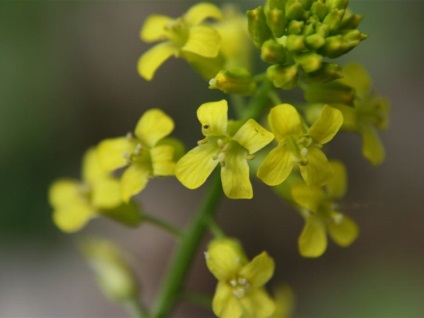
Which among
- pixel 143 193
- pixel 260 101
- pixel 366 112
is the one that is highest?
pixel 260 101

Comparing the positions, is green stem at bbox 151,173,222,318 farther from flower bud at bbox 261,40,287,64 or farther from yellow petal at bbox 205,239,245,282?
flower bud at bbox 261,40,287,64

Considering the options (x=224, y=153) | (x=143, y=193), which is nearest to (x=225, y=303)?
(x=224, y=153)

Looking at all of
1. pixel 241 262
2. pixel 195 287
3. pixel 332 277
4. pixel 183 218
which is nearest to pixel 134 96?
Answer: pixel 183 218

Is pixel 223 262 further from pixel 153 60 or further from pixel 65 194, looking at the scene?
pixel 65 194

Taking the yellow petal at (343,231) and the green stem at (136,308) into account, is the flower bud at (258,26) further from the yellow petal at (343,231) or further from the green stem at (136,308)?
the green stem at (136,308)

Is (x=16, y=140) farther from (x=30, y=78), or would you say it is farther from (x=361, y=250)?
(x=361, y=250)

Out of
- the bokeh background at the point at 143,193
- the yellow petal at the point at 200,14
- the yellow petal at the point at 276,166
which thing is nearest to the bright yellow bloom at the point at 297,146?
the yellow petal at the point at 276,166

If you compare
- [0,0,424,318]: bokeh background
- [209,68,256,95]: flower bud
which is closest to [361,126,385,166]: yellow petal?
[209,68,256,95]: flower bud

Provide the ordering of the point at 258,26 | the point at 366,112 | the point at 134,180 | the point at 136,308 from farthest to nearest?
the point at 136,308 < the point at 366,112 < the point at 134,180 < the point at 258,26
